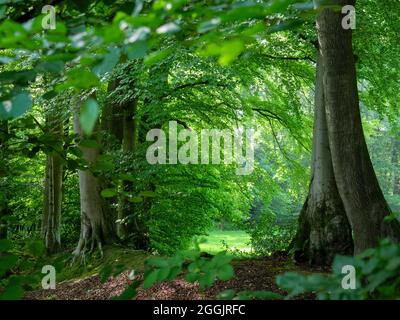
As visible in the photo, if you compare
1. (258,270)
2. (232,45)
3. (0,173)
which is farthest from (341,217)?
(232,45)

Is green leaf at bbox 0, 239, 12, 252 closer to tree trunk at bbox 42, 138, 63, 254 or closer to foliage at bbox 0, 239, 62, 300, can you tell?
foliage at bbox 0, 239, 62, 300

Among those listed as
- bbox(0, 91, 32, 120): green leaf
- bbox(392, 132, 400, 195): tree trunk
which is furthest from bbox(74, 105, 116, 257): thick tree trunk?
bbox(392, 132, 400, 195): tree trunk

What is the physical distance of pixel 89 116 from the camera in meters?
0.79

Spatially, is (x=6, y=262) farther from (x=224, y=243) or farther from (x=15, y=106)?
(x=224, y=243)

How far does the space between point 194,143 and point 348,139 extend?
735 centimetres

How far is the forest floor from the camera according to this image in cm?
593

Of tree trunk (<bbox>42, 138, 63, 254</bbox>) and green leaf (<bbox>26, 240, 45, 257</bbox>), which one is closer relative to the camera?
green leaf (<bbox>26, 240, 45, 257</bbox>)

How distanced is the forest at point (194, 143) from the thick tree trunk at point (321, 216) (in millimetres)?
21

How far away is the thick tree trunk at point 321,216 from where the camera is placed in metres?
7.03

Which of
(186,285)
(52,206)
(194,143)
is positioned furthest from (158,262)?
(52,206)

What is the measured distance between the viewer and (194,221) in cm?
1278

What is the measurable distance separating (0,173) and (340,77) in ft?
11.8

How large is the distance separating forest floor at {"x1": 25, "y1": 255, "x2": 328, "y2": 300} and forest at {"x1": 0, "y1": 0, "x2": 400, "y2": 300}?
3 centimetres
